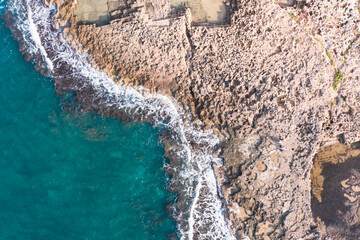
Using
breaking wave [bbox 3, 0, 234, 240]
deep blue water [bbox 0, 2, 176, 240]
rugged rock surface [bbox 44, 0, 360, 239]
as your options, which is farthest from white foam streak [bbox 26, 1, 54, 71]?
rugged rock surface [bbox 44, 0, 360, 239]

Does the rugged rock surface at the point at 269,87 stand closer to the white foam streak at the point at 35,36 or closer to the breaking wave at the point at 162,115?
the breaking wave at the point at 162,115

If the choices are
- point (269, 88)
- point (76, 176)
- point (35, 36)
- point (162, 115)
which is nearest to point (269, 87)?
point (269, 88)

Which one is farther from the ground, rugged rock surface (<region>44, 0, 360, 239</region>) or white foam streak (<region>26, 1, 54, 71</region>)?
white foam streak (<region>26, 1, 54, 71</region>)

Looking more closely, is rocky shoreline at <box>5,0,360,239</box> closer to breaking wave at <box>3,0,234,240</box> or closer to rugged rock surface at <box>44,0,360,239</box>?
rugged rock surface at <box>44,0,360,239</box>

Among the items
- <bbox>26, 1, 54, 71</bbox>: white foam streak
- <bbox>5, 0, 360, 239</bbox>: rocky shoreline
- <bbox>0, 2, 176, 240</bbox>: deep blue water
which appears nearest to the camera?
<bbox>5, 0, 360, 239</bbox>: rocky shoreline

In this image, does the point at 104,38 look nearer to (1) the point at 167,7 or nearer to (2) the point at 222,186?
(1) the point at 167,7

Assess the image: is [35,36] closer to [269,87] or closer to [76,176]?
[76,176]
